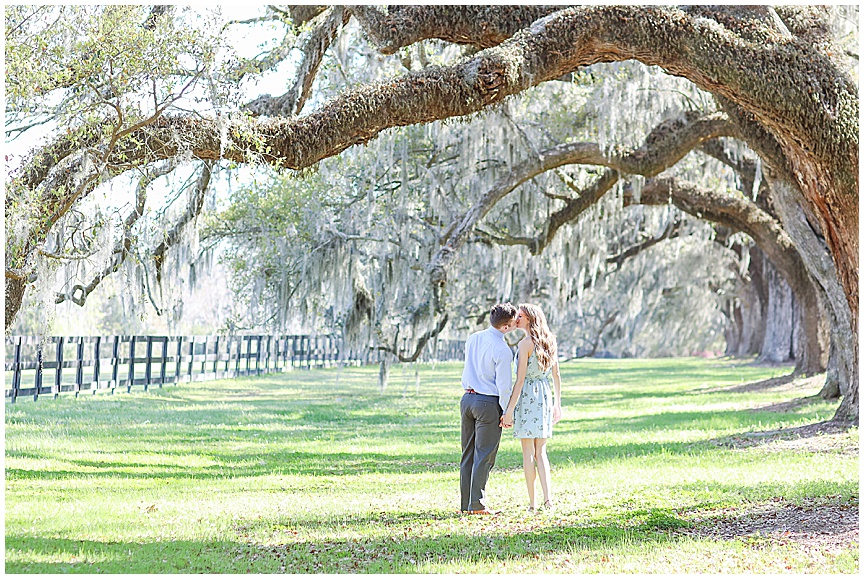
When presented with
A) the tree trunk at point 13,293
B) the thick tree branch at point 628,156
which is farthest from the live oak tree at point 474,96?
the thick tree branch at point 628,156

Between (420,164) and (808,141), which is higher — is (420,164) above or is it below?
above

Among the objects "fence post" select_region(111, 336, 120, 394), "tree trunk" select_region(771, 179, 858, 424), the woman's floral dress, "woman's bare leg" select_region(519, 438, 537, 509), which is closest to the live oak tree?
the woman's floral dress

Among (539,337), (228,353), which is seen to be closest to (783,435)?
(539,337)

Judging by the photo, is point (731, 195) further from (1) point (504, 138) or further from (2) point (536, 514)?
(2) point (536, 514)

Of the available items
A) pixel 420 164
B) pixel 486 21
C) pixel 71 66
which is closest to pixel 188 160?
pixel 71 66

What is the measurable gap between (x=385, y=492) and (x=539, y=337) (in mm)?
2207

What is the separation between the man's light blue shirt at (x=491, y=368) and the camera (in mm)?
6410

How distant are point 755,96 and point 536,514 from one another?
3730 millimetres

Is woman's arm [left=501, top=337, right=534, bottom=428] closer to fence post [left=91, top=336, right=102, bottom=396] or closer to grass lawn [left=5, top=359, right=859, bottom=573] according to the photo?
grass lawn [left=5, top=359, right=859, bottom=573]

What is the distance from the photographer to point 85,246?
281 inches

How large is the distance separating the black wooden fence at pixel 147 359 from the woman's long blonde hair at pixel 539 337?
13.7 ft

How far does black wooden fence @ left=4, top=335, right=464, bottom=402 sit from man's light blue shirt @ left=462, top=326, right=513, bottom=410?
151 inches

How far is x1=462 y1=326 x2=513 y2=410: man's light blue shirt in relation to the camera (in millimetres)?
6410

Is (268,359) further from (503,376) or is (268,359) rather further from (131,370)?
(503,376)
